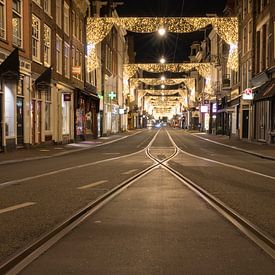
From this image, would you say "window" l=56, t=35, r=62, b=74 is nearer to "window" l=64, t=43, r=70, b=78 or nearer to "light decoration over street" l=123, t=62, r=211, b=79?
"window" l=64, t=43, r=70, b=78

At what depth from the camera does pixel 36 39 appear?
2858 centimetres

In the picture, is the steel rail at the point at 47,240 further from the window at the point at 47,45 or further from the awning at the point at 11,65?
the window at the point at 47,45

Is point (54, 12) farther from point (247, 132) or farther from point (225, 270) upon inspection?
point (225, 270)

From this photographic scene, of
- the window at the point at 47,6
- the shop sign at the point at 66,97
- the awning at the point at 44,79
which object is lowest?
the shop sign at the point at 66,97

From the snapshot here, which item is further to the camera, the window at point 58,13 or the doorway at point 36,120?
the window at point 58,13

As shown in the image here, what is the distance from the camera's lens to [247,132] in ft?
141

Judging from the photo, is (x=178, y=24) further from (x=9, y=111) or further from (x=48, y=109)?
(x=9, y=111)

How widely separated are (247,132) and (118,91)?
31325 millimetres

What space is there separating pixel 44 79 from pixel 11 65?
5.75 metres

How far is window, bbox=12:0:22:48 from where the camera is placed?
2480 cm

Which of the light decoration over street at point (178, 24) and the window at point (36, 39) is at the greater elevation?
the light decoration over street at point (178, 24)

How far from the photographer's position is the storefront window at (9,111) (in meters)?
24.0

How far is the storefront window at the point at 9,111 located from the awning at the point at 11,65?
4.56ft

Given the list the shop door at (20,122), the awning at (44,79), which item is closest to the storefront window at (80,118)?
the awning at (44,79)
